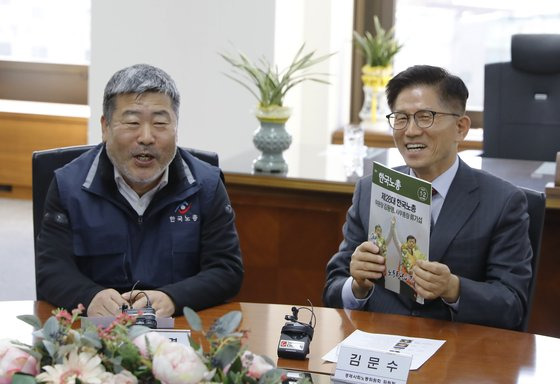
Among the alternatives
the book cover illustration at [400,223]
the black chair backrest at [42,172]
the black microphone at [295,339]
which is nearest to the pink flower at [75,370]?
the black microphone at [295,339]

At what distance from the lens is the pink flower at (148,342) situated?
140 cm

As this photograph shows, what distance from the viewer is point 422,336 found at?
2.26 m

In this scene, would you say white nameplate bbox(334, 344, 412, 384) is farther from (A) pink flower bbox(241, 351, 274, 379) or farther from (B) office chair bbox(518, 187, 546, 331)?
(B) office chair bbox(518, 187, 546, 331)

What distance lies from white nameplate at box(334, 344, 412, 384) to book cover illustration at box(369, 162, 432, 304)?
0.47 metres

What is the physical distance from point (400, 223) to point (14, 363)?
1134 mm

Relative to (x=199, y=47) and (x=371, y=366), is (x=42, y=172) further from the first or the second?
(x=199, y=47)

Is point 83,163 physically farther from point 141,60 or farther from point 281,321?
point 141,60

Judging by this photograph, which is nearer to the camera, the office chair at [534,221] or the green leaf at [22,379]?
the green leaf at [22,379]

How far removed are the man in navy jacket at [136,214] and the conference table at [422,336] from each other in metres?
0.14

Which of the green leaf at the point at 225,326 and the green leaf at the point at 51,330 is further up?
the green leaf at the point at 225,326

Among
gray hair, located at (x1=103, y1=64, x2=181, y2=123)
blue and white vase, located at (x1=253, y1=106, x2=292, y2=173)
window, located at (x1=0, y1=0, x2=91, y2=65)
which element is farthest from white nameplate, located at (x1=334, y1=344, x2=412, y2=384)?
window, located at (x1=0, y1=0, x2=91, y2=65)

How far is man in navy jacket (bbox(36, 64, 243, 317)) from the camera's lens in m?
2.54

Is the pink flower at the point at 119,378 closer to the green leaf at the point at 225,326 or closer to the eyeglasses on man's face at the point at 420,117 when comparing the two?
the green leaf at the point at 225,326

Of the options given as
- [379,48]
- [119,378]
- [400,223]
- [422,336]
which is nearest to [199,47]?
[379,48]
